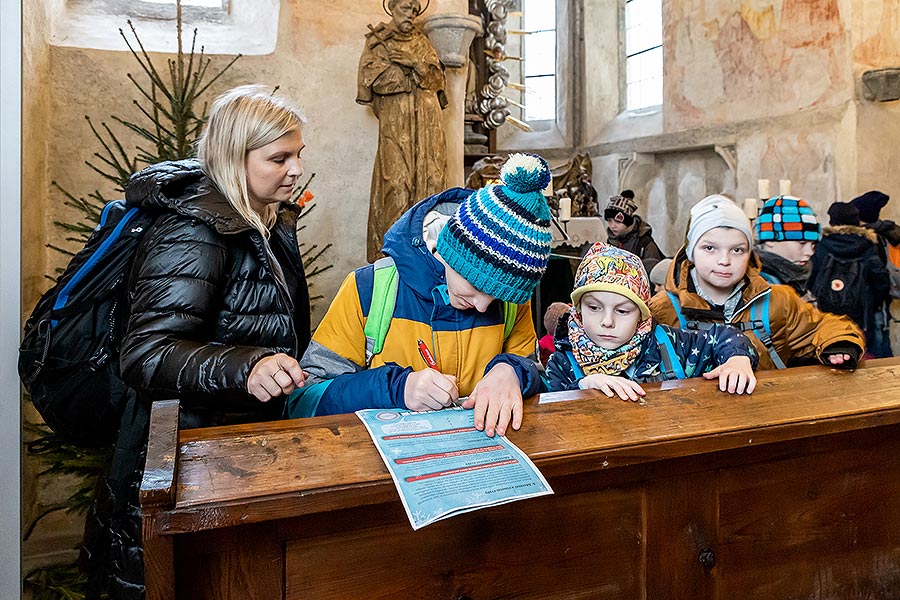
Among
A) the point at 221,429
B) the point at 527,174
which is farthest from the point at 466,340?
the point at 221,429

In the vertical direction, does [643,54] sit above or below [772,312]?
above

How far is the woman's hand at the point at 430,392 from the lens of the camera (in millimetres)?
1547

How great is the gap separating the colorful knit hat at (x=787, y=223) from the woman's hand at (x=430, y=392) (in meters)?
2.71

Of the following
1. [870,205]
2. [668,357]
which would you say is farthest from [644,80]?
[668,357]

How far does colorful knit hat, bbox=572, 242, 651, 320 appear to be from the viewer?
6.97 ft

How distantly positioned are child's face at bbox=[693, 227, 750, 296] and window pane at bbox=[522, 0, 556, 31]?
1070 cm

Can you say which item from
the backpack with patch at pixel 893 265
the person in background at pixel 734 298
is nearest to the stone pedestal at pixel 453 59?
the person in background at pixel 734 298

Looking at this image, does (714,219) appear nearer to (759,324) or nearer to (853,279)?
(759,324)

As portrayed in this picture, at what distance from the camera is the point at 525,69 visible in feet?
42.0

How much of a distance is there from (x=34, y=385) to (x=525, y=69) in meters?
11.9

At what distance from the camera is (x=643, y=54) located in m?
11.6

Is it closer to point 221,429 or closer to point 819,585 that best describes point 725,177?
point 819,585

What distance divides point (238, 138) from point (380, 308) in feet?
1.75

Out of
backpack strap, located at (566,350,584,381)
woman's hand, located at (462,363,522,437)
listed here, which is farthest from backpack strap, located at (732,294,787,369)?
woman's hand, located at (462,363,522,437)
